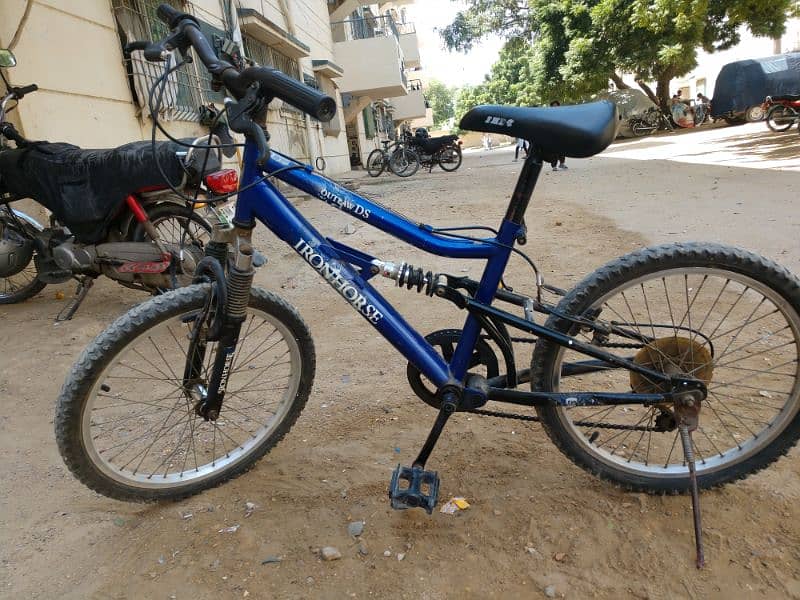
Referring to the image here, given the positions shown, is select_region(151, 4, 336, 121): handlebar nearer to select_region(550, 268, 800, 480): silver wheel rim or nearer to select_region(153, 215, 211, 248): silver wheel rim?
select_region(550, 268, 800, 480): silver wheel rim

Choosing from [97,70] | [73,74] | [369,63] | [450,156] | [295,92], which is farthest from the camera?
[369,63]

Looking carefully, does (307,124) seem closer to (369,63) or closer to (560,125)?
(369,63)

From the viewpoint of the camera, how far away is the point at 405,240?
1.64 meters

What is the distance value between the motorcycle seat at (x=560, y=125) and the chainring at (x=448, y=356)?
65 cm

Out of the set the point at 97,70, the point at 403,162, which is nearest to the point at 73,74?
the point at 97,70

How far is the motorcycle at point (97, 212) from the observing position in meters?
3.27

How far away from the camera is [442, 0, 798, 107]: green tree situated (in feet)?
45.9

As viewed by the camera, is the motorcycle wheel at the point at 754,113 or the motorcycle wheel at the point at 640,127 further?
the motorcycle wheel at the point at 640,127

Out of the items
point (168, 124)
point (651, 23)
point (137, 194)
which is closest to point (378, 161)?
point (651, 23)

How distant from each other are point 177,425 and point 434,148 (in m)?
13.4

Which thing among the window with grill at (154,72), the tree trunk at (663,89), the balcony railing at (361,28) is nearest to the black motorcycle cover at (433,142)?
the balcony railing at (361,28)

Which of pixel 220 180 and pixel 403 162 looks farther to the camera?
pixel 403 162

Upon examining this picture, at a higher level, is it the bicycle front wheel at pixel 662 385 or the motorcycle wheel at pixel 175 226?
the motorcycle wheel at pixel 175 226

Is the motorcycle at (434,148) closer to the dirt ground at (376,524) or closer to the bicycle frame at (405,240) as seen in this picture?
the dirt ground at (376,524)
